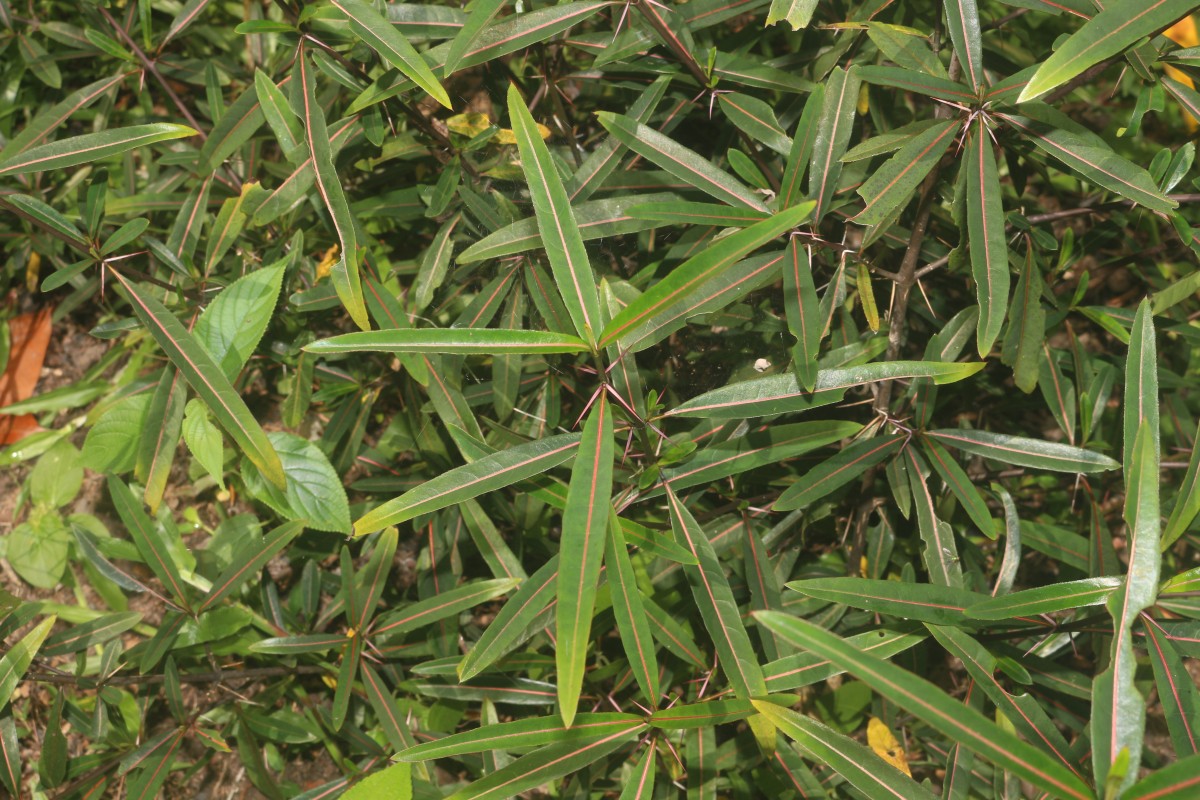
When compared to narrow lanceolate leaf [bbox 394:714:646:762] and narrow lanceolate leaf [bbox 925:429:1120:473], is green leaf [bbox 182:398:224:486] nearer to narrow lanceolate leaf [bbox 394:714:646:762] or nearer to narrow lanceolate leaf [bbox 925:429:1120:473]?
narrow lanceolate leaf [bbox 394:714:646:762]

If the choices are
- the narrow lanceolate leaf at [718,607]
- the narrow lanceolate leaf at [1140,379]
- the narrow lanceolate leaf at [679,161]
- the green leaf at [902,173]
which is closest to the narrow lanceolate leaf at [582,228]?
the narrow lanceolate leaf at [679,161]

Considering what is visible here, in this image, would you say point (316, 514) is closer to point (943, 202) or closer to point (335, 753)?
point (335, 753)

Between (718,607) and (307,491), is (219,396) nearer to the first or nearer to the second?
(307,491)

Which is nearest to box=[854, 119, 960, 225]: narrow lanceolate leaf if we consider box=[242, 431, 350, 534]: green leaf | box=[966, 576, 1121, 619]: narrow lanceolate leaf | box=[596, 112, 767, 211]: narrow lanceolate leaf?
box=[596, 112, 767, 211]: narrow lanceolate leaf

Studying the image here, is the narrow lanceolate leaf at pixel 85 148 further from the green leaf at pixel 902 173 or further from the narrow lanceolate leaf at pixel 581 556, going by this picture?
the green leaf at pixel 902 173

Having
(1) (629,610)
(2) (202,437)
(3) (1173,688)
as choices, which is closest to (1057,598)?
(3) (1173,688)

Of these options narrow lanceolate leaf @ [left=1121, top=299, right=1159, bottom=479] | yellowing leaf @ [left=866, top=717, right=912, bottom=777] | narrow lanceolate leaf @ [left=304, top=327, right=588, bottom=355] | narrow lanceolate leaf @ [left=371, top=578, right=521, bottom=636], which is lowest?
yellowing leaf @ [left=866, top=717, right=912, bottom=777]

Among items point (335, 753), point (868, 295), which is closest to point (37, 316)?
point (335, 753)
